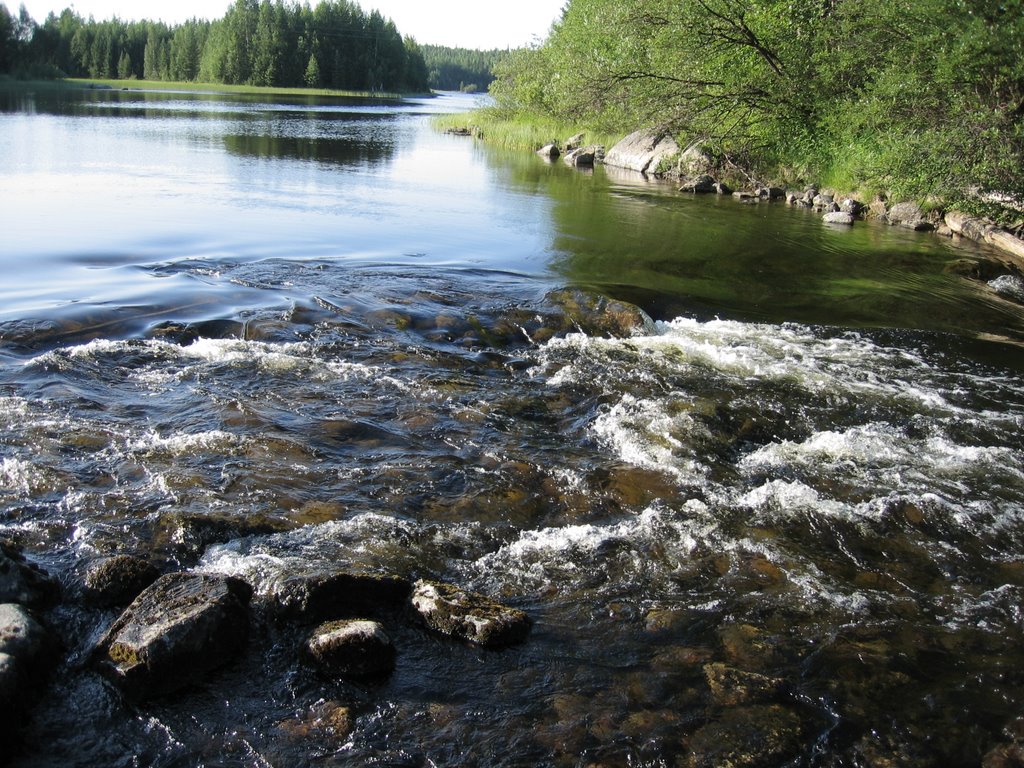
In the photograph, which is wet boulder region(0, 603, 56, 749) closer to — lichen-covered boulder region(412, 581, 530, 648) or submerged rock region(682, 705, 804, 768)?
lichen-covered boulder region(412, 581, 530, 648)

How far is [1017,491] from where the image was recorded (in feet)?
25.2

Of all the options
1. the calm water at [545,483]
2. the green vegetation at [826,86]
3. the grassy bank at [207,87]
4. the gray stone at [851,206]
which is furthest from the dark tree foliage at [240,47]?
the calm water at [545,483]

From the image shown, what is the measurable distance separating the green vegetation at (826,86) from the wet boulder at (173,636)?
17.7 meters

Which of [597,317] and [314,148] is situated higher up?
[314,148]

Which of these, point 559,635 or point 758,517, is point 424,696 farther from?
point 758,517

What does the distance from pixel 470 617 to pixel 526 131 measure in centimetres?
4564

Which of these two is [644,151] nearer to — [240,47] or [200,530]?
[200,530]

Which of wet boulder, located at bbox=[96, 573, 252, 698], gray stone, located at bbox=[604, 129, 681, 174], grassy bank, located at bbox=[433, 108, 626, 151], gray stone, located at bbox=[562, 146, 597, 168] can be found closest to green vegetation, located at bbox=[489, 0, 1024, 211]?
gray stone, located at bbox=[604, 129, 681, 174]

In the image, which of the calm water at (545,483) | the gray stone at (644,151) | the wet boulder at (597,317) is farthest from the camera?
the gray stone at (644,151)

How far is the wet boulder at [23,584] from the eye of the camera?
17.0 feet

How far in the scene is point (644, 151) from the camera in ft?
117

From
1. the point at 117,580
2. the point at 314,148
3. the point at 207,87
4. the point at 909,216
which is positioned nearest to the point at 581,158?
the point at 314,148

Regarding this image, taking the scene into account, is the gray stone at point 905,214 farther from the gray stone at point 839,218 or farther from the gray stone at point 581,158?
the gray stone at point 581,158

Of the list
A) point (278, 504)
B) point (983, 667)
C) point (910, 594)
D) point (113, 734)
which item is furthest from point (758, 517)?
point (113, 734)
